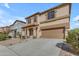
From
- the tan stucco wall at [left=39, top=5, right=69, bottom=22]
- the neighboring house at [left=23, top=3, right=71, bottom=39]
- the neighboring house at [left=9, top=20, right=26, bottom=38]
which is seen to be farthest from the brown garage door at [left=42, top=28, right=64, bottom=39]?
the neighboring house at [left=9, top=20, right=26, bottom=38]

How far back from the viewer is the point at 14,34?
425 cm

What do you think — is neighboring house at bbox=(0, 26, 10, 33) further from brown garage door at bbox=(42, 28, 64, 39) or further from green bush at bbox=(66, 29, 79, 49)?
green bush at bbox=(66, 29, 79, 49)

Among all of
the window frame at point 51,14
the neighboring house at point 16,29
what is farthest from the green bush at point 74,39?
the neighboring house at point 16,29

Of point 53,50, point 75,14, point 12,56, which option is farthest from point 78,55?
point 12,56

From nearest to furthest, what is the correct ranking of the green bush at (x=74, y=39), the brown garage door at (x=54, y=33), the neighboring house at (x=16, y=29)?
the green bush at (x=74, y=39) < the brown garage door at (x=54, y=33) < the neighboring house at (x=16, y=29)

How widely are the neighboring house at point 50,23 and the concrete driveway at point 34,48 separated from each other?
6.5 inches

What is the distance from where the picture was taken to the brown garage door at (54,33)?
4043mm

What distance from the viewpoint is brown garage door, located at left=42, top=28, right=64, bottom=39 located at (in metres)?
4.04

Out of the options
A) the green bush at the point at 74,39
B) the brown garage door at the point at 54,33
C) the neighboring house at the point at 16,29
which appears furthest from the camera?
the neighboring house at the point at 16,29

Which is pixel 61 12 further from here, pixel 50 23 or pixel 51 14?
pixel 50 23

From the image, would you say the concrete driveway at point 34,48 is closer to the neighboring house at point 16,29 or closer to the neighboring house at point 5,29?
the neighboring house at point 16,29

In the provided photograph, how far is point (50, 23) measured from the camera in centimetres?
409

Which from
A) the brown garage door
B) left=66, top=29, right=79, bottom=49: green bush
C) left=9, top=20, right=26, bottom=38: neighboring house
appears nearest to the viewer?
left=66, top=29, right=79, bottom=49: green bush

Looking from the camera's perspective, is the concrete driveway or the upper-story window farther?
the upper-story window
